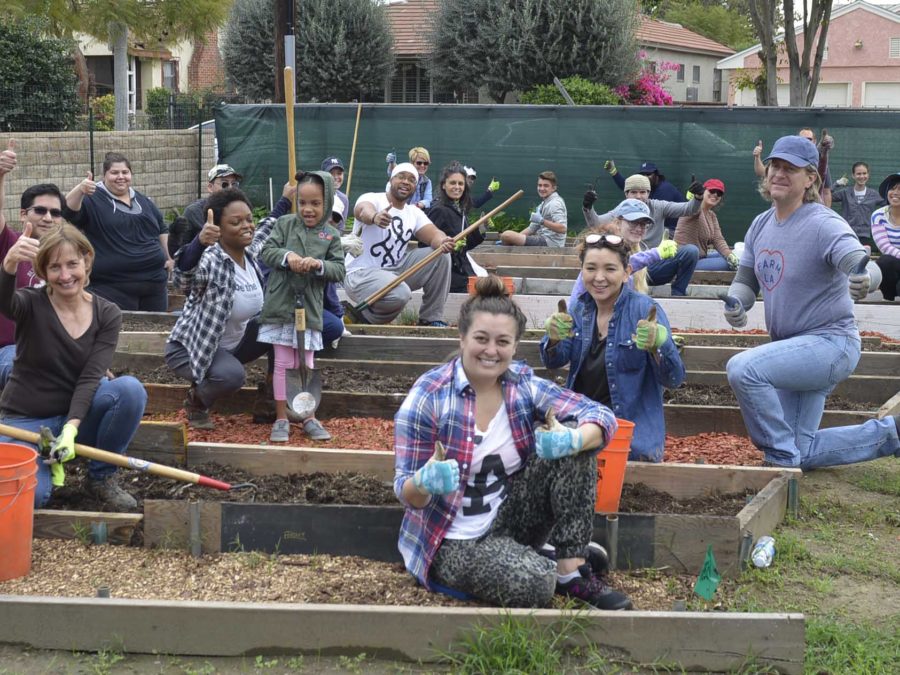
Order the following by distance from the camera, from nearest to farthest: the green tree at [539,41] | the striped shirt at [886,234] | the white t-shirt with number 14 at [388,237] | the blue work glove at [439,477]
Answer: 1. the blue work glove at [439,477]
2. the white t-shirt with number 14 at [388,237]
3. the striped shirt at [886,234]
4. the green tree at [539,41]

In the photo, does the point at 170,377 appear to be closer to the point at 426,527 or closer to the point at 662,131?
the point at 426,527

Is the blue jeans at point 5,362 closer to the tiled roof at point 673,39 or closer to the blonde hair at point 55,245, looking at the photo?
the blonde hair at point 55,245


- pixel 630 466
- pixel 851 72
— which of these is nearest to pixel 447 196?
pixel 630 466

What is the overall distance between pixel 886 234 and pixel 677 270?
1795 millimetres

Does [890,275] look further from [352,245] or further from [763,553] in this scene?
[763,553]

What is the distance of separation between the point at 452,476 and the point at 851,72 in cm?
4673

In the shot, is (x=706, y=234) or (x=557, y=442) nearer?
(x=557, y=442)

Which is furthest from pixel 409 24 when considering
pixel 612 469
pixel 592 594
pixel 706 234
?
pixel 592 594

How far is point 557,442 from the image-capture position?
3678mm

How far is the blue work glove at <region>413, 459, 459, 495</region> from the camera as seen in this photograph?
356 centimetres

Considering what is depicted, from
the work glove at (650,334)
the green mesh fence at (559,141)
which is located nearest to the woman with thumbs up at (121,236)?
the work glove at (650,334)

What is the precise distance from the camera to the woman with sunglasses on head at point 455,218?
984 cm

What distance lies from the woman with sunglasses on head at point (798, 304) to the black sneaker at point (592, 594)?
1.76 m

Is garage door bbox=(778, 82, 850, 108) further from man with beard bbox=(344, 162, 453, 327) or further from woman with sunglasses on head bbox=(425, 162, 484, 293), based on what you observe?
man with beard bbox=(344, 162, 453, 327)
